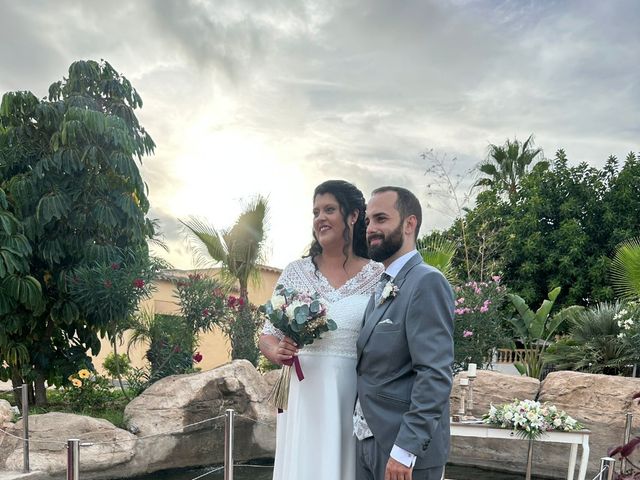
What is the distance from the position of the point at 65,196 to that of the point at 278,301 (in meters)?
7.49

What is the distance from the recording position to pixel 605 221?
1917 cm

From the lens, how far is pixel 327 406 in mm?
2854

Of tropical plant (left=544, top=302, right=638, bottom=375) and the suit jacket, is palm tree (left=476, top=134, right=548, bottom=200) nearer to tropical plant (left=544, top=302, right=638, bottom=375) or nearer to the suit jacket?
tropical plant (left=544, top=302, right=638, bottom=375)

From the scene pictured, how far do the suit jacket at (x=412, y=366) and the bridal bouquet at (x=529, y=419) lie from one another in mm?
3759

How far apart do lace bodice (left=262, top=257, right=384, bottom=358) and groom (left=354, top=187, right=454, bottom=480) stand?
0.28 m

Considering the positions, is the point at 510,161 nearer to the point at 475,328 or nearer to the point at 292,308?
the point at 475,328

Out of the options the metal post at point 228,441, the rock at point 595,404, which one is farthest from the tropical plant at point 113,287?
the rock at point 595,404

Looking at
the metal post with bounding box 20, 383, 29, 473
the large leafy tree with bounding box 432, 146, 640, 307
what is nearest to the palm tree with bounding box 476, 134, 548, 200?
the large leafy tree with bounding box 432, 146, 640, 307

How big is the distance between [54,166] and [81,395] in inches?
129

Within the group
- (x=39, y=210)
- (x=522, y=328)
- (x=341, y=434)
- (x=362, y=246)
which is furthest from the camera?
(x=522, y=328)

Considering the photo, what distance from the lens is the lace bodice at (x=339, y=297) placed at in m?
2.92

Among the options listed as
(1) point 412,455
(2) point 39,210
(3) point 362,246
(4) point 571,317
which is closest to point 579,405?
(4) point 571,317

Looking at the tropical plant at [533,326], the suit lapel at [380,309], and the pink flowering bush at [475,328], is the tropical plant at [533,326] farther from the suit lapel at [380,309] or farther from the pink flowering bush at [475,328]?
the suit lapel at [380,309]

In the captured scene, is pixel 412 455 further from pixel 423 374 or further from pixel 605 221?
pixel 605 221
